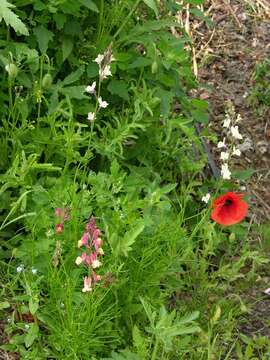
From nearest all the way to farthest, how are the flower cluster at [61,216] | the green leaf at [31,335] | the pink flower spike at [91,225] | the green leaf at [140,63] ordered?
the pink flower spike at [91,225] < the flower cluster at [61,216] < the green leaf at [31,335] < the green leaf at [140,63]

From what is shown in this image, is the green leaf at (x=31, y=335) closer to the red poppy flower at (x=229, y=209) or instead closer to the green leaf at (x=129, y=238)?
the green leaf at (x=129, y=238)

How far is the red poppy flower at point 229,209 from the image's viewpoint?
2.92 metres

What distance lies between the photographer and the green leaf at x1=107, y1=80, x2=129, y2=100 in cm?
310

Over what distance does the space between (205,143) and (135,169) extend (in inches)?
30.0

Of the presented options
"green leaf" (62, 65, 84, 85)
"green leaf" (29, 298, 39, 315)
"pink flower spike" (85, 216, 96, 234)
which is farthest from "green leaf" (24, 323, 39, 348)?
"green leaf" (62, 65, 84, 85)

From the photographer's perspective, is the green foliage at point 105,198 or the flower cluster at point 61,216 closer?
the flower cluster at point 61,216

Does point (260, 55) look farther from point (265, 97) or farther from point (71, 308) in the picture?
point (71, 308)

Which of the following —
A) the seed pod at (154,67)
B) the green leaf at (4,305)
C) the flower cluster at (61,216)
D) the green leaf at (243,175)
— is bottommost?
the green leaf at (243,175)

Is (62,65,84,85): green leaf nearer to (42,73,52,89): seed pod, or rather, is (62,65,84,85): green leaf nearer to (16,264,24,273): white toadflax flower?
(42,73,52,89): seed pod

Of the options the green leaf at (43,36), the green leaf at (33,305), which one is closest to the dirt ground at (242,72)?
the green leaf at (43,36)

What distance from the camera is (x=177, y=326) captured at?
2406mm

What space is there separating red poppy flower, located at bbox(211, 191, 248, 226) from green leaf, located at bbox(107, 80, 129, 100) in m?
0.53

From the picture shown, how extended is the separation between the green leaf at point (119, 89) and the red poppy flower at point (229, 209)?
1.75 feet

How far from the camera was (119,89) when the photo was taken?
10.2 ft
